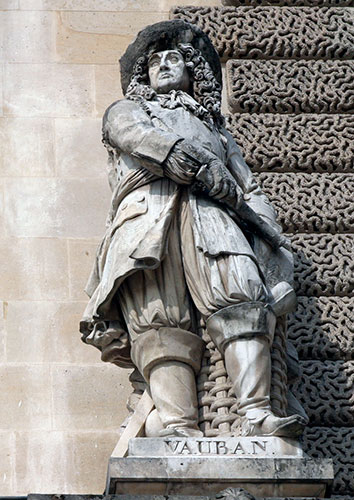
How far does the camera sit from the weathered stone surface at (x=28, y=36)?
743cm

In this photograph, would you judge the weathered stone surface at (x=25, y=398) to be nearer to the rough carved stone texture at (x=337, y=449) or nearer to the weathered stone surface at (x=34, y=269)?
the weathered stone surface at (x=34, y=269)

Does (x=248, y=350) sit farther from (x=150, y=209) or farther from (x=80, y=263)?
(x=80, y=263)

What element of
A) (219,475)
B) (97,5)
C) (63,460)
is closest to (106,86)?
(97,5)

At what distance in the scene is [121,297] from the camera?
19.1 feet

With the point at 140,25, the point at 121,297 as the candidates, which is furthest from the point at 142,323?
the point at 140,25

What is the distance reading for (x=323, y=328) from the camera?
22.0 ft

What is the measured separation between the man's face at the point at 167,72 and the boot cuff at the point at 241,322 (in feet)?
3.57

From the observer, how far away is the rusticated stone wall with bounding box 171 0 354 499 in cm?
655

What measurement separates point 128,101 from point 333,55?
1636 mm

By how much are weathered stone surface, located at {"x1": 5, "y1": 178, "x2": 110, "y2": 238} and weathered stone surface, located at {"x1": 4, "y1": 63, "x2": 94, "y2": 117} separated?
368 millimetres

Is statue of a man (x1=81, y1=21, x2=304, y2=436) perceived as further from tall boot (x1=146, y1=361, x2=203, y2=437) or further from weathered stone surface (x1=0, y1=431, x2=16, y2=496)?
weathered stone surface (x1=0, y1=431, x2=16, y2=496)

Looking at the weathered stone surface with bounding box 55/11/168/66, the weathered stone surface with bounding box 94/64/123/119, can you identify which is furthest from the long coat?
the weathered stone surface with bounding box 55/11/168/66

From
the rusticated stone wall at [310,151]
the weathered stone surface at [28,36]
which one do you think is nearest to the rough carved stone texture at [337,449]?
the rusticated stone wall at [310,151]

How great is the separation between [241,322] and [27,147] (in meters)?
1.89
